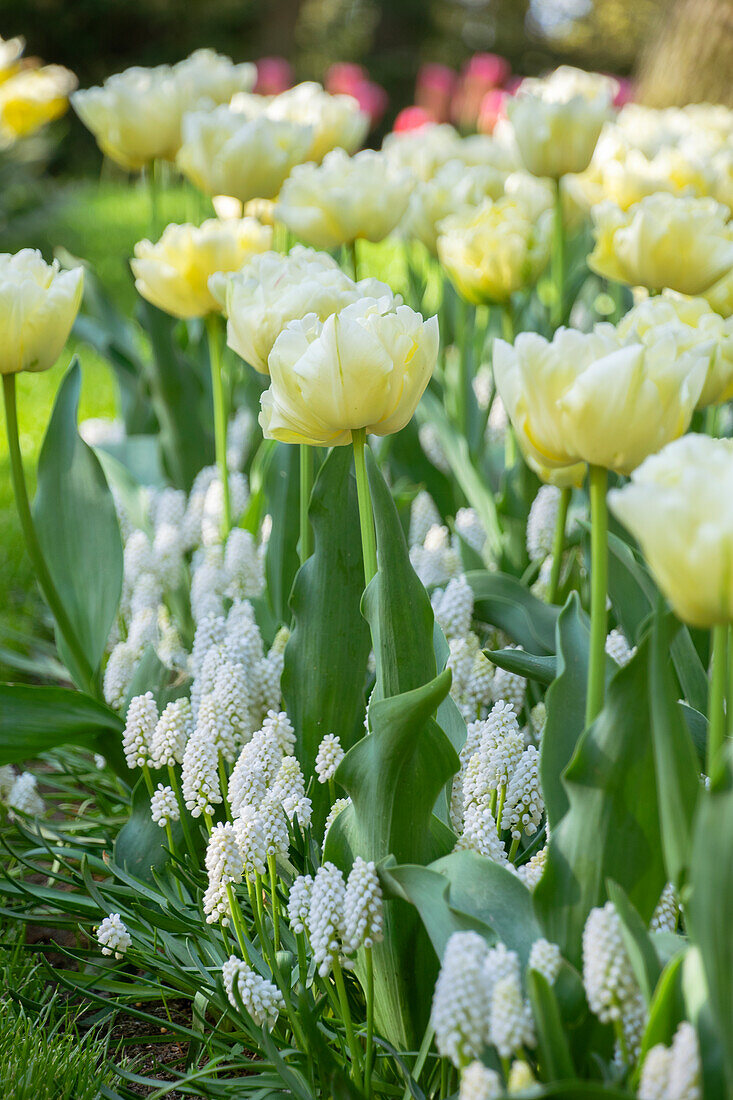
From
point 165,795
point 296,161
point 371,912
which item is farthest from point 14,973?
point 296,161

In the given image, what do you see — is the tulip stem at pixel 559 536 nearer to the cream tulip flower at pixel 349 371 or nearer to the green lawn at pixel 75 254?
the cream tulip flower at pixel 349 371

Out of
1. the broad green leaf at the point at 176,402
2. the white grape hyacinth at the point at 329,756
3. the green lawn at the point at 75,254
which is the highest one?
the white grape hyacinth at the point at 329,756

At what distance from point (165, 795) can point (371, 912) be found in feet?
1.00

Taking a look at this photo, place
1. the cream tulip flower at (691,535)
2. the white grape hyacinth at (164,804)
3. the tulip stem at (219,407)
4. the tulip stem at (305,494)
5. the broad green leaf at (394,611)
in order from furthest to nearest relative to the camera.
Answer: the tulip stem at (219,407)
the tulip stem at (305,494)
the white grape hyacinth at (164,804)
the broad green leaf at (394,611)
the cream tulip flower at (691,535)

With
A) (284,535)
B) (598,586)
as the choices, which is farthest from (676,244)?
(598,586)

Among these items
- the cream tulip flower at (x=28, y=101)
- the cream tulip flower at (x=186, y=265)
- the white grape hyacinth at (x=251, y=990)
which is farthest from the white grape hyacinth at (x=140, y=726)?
the cream tulip flower at (x=28, y=101)

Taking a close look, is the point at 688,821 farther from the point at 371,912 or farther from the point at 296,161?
the point at 296,161

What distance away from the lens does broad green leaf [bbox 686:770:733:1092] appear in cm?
62

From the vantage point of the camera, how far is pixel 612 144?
2.14m

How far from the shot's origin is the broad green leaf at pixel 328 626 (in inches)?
47.4

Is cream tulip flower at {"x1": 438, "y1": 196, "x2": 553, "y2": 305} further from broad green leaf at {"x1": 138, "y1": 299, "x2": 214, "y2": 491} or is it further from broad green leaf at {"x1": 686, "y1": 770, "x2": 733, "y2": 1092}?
broad green leaf at {"x1": 686, "y1": 770, "x2": 733, "y2": 1092}

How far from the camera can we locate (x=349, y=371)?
2.95ft

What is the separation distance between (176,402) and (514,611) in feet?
3.11

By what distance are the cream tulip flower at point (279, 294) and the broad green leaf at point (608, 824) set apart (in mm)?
473
